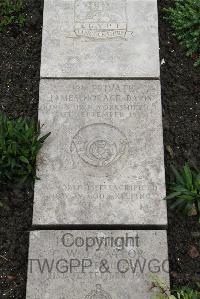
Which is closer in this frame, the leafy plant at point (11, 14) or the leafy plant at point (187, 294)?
the leafy plant at point (187, 294)

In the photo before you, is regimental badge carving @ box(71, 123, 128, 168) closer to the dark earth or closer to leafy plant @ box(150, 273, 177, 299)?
the dark earth

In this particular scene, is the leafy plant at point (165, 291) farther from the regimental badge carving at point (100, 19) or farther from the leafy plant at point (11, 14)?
the leafy plant at point (11, 14)

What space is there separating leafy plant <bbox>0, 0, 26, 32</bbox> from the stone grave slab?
98 centimetres

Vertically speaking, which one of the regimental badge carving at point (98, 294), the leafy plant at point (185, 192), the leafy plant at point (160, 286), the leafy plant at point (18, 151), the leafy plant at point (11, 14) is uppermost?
the leafy plant at point (11, 14)

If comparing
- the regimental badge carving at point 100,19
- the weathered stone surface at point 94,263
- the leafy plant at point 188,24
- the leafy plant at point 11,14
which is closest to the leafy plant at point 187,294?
the weathered stone surface at point 94,263

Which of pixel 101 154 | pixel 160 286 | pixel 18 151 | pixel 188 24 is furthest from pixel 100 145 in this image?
pixel 188 24

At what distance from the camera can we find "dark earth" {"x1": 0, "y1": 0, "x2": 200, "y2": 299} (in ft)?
13.0

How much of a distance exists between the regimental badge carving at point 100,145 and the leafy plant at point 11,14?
1550 mm

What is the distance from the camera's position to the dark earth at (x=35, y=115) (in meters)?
3.98

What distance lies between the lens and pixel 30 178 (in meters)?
4.18

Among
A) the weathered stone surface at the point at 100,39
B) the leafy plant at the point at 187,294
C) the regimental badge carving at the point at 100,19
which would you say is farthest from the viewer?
the regimental badge carving at the point at 100,19

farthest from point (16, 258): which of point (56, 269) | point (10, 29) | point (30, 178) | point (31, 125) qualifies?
point (10, 29)

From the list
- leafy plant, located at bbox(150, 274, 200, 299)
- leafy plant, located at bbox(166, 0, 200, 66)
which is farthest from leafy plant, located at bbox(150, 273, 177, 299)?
leafy plant, located at bbox(166, 0, 200, 66)

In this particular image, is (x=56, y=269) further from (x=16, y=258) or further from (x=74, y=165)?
(x=74, y=165)
